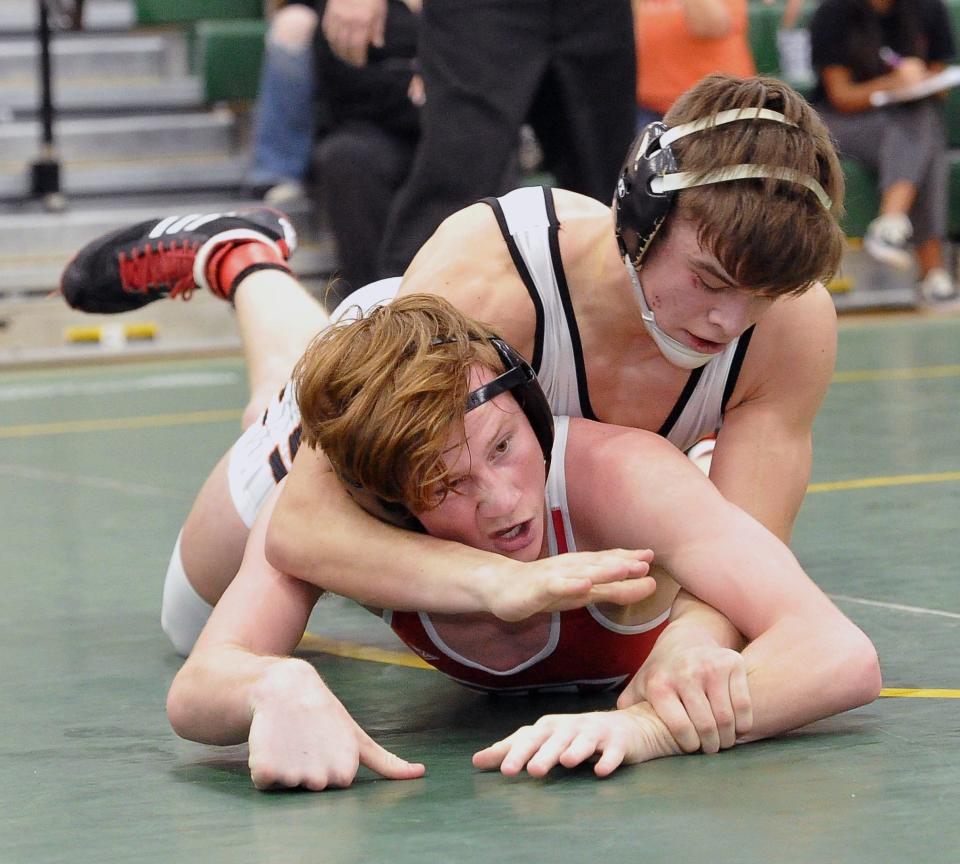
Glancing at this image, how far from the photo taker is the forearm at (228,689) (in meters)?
1.84

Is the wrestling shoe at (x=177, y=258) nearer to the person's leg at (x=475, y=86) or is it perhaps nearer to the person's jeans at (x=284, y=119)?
the person's leg at (x=475, y=86)

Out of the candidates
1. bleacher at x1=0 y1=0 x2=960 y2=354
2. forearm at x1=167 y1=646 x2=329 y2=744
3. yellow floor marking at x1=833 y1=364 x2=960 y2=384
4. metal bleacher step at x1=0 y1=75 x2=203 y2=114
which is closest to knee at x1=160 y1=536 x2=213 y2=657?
forearm at x1=167 y1=646 x2=329 y2=744

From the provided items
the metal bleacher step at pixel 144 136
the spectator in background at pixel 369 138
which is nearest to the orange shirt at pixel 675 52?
the spectator in background at pixel 369 138

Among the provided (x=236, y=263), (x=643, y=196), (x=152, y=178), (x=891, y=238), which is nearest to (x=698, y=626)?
(x=643, y=196)

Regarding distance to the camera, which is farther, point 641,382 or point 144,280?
point 144,280

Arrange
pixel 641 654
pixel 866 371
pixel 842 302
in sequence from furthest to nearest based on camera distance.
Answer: pixel 842 302
pixel 866 371
pixel 641 654

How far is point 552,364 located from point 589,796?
0.73 meters

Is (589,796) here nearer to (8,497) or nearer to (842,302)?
(8,497)

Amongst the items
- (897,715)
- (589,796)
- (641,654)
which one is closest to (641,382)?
(641,654)

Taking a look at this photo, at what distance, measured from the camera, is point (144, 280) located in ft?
11.5

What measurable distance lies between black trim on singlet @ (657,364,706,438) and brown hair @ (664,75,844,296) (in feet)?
0.93

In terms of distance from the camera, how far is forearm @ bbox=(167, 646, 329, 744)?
184 cm

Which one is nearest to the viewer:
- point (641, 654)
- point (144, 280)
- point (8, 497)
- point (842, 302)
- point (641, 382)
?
point (641, 654)

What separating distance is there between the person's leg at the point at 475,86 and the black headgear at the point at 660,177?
139 cm
